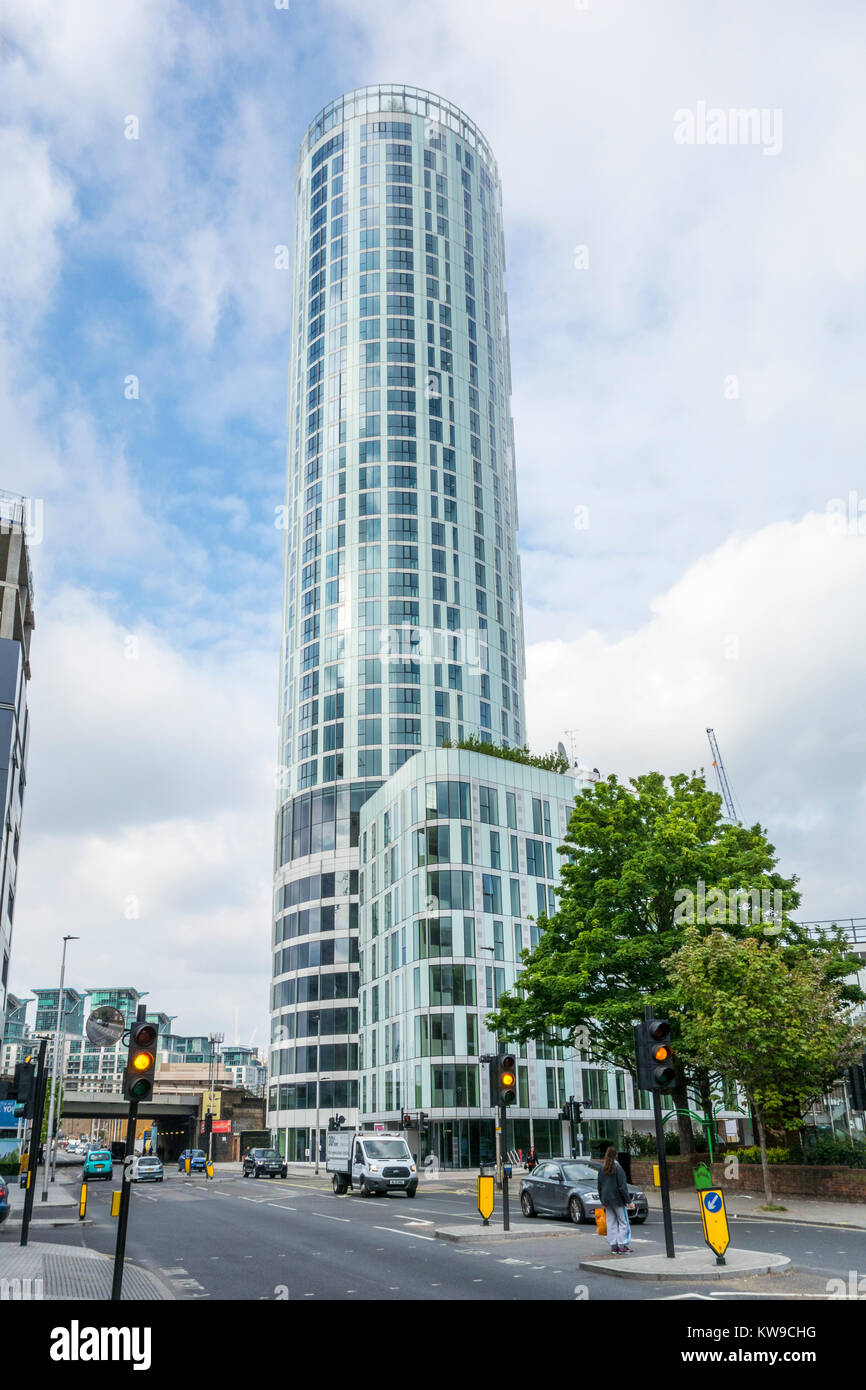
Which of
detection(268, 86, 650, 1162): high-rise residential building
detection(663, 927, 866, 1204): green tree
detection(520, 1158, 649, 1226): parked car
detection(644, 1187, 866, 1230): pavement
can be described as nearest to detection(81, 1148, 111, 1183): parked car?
detection(268, 86, 650, 1162): high-rise residential building

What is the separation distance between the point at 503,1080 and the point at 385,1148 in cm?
2008

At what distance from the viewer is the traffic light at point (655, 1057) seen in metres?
17.0

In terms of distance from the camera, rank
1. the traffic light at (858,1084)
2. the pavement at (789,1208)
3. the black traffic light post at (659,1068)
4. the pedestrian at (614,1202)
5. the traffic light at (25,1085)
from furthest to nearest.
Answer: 1. the traffic light at (858,1084)
2. the pavement at (789,1208)
3. the traffic light at (25,1085)
4. the pedestrian at (614,1202)
5. the black traffic light post at (659,1068)

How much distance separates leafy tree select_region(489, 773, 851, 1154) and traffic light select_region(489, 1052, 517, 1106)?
1141 cm

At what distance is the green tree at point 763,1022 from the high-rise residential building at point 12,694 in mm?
35087

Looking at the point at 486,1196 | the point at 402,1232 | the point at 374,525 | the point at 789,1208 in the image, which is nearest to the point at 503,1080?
the point at 486,1196

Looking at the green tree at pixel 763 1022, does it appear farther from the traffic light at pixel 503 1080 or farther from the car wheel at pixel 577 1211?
the traffic light at pixel 503 1080

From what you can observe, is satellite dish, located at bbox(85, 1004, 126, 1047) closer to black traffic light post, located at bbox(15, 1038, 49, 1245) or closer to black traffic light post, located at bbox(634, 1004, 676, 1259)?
black traffic light post, located at bbox(15, 1038, 49, 1245)

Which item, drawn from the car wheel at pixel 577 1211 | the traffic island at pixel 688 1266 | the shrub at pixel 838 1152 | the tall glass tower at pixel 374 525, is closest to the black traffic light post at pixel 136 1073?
the traffic island at pixel 688 1266

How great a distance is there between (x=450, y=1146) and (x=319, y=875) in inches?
1538

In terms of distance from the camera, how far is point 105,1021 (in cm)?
8588

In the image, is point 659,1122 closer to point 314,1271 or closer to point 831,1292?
point 831,1292

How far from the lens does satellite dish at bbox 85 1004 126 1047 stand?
83125mm
